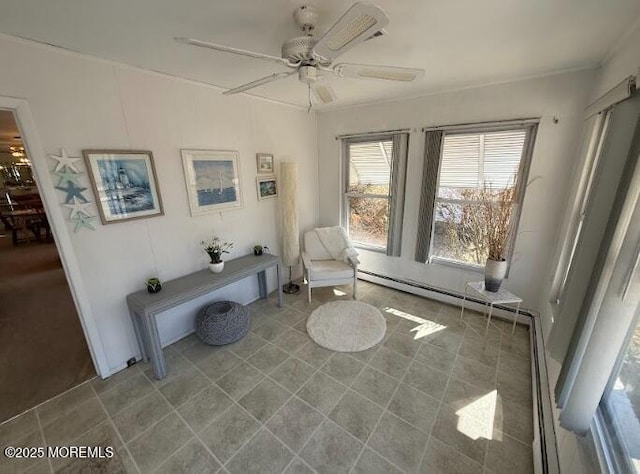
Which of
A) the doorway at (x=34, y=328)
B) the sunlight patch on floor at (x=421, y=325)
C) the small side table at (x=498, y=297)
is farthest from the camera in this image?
the sunlight patch on floor at (x=421, y=325)

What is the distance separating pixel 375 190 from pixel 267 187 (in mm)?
1441

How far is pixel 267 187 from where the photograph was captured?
124 inches

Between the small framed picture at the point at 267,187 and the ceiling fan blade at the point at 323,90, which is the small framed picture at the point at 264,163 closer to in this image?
the small framed picture at the point at 267,187

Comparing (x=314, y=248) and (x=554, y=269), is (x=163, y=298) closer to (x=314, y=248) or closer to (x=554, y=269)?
(x=314, y=248)

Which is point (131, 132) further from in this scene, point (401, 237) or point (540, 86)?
point (540, 86)

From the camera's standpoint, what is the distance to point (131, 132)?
2.01 m

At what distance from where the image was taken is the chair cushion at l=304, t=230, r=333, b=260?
3506mm

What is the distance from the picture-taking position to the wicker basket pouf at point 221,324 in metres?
2.38

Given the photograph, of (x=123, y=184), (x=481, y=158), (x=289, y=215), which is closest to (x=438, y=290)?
(x=481, y=158)

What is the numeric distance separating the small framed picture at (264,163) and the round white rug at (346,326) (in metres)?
1.79

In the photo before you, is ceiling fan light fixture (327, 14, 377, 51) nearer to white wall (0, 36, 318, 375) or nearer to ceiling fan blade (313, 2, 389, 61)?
ceiling fan blade (313, 2, 389, 61)

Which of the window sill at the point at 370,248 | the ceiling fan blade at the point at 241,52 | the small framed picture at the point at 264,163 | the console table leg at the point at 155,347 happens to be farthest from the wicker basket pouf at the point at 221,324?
the ceiling fan blade at the point at 241,52

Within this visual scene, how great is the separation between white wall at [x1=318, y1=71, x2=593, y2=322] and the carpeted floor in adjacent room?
11.3ft

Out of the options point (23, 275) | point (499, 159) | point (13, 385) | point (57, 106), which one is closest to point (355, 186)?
point (499, 159)
